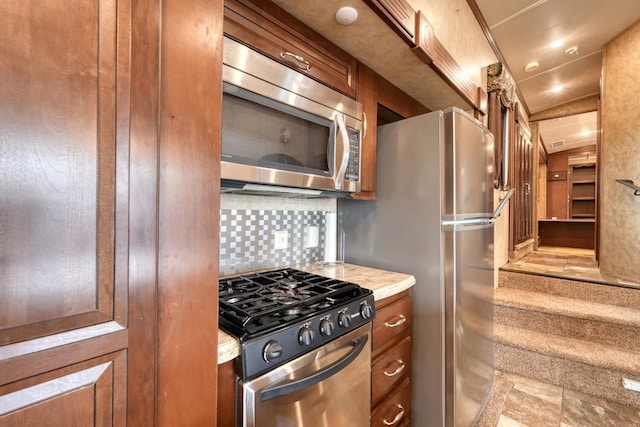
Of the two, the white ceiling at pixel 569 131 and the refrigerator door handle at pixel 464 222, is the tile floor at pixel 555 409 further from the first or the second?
the white ceiling at pixel 569 131

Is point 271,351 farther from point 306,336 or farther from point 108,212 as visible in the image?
point 108,212

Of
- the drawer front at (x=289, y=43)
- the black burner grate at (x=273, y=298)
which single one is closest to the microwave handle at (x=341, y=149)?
the drawer front at (x=289, y=43)

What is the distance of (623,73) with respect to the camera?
281 centimetres

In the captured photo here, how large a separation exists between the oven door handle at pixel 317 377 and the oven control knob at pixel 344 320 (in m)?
0.10

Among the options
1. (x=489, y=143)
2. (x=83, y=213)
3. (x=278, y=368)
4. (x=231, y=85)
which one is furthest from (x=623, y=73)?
(x=83, y=213)

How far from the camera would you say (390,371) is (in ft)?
4.39

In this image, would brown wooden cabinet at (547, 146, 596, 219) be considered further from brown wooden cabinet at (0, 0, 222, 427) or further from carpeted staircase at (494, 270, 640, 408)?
brown wooden cabinet at (0, 0, 222, 427)

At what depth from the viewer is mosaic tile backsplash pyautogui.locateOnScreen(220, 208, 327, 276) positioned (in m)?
1.41

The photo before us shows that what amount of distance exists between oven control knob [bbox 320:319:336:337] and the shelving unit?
886 centimetres

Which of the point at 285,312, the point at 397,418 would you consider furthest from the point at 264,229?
the point at 397,418

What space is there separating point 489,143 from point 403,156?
0.75 meters

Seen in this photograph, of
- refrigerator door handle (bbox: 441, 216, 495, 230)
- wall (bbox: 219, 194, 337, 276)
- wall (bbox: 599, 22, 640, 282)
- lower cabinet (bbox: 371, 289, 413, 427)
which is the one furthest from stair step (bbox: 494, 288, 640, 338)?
wall (bbox: 219, 194, 337, 276)

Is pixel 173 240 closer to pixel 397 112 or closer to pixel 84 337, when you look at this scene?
pixel 84 337

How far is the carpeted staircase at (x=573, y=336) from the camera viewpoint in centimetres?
200
